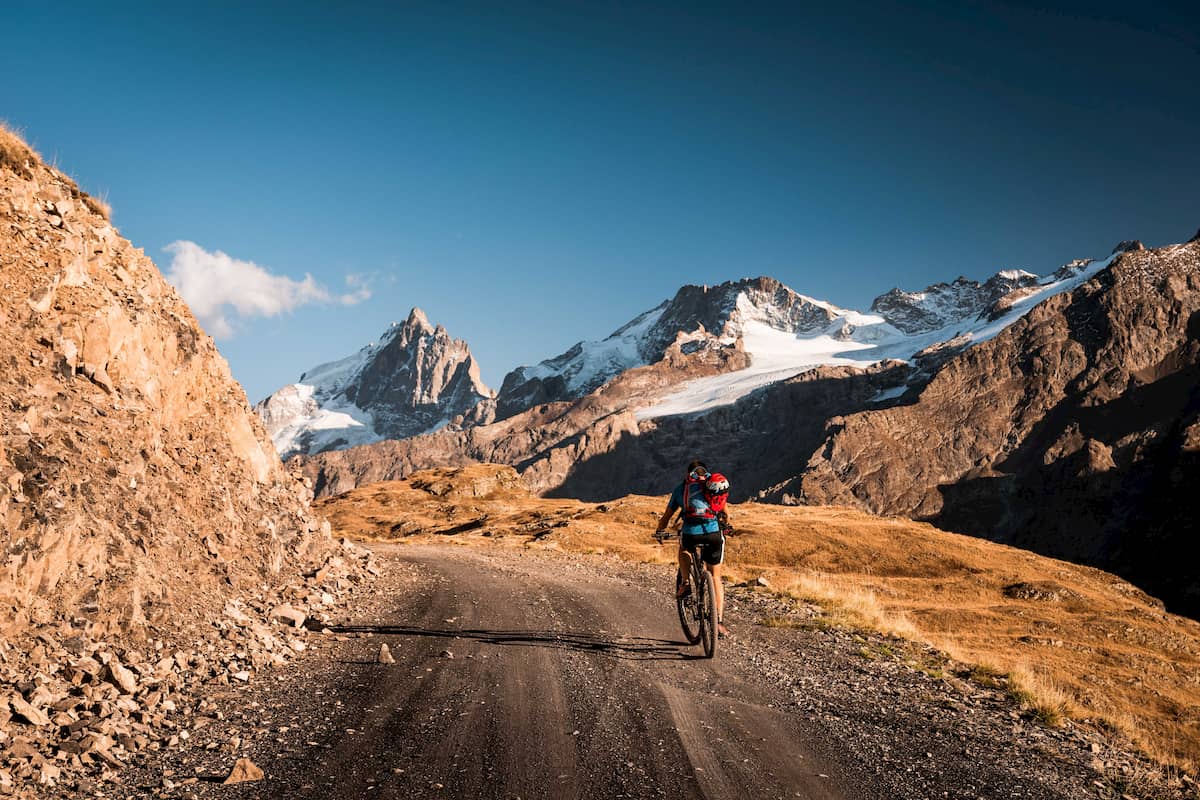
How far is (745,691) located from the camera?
1036 cm

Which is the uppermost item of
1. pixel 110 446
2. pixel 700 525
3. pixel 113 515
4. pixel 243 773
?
pixel 110 446

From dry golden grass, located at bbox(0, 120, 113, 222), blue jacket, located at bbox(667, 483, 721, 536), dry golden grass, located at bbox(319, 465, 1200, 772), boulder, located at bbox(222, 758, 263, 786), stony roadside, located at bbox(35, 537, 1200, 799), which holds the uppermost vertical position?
dry golden grass, located at bbox(0, 120, 113, 222)

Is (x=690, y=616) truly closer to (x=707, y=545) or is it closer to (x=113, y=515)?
(x=707, y=545)

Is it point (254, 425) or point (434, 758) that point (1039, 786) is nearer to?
point (434, 758)

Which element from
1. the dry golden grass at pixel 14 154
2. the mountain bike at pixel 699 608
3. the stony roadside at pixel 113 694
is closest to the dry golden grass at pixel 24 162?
the dry golden grass at pixel 14 154

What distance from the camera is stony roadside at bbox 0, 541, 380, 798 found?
21.4 ft

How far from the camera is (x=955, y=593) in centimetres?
4178

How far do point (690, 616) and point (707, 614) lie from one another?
925mm

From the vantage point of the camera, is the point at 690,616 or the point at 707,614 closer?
the point at 707,614

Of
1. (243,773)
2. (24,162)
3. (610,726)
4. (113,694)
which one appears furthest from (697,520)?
(24,162)

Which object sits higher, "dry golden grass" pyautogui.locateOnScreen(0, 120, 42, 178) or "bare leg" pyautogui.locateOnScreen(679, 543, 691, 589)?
"dry golden grass" pyautogui.locateOnScreen(0, 120, 42, 178)

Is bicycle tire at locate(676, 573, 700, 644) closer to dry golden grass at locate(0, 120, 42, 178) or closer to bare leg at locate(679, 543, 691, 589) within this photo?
bare leg at locate(679, 543, 691, 589)

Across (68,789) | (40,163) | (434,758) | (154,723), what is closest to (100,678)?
(154,723)

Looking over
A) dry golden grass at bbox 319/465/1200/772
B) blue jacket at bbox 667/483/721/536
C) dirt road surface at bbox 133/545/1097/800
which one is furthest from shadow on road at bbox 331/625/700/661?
dry golden grass at bbox 319/465/1200/772
